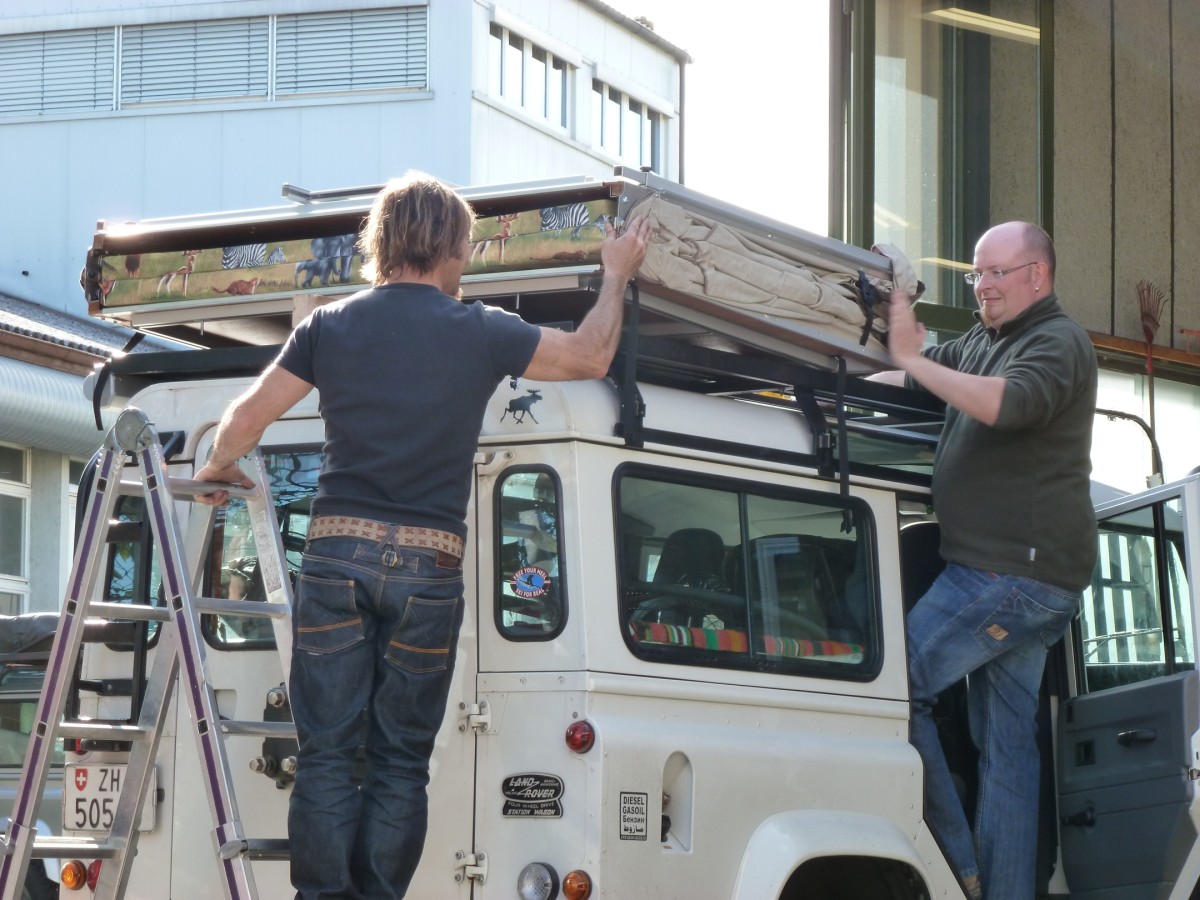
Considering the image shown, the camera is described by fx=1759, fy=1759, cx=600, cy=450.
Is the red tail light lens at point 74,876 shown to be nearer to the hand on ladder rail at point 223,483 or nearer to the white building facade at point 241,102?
the hand on ladder rail at point 223,483

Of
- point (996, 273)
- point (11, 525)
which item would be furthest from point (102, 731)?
point (11, 525)

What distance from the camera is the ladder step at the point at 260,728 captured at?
14.3 feet

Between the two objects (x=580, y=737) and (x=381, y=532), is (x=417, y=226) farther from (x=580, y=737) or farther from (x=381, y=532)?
(x=580, y=737)

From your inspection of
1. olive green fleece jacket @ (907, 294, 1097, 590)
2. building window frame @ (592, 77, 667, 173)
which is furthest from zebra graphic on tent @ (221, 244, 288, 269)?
building window frame @ (592, 77, 667, 173)

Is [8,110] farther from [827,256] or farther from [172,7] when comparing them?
[827,256]

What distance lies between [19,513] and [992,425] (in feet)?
44.3

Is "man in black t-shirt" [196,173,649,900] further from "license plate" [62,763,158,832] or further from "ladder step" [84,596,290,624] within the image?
"license plate" [62,763,158,832]

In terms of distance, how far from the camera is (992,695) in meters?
5.51

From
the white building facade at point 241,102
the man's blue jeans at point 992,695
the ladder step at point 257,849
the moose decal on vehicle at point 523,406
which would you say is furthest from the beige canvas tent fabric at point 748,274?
the white building facade at point 241,102

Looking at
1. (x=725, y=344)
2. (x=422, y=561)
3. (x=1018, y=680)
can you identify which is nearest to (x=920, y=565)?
(x=1018, y=680)

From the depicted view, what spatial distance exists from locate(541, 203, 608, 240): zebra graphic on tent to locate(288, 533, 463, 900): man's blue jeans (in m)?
0.97

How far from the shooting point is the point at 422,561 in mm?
4234

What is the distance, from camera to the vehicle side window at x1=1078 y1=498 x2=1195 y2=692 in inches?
218

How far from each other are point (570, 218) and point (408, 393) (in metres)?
0.73
